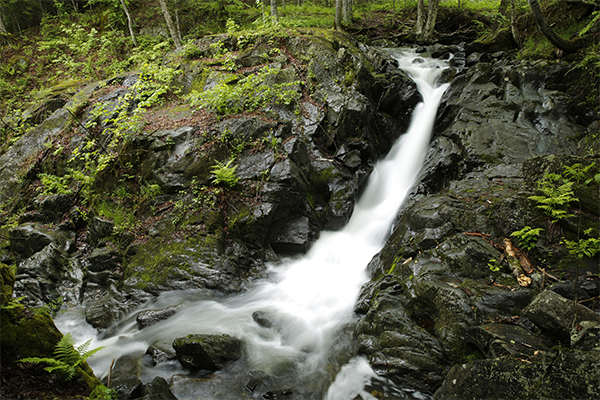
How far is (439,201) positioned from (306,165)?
12.3ft

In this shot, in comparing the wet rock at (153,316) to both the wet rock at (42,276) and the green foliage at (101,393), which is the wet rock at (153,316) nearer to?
the wet rock at (42,276)

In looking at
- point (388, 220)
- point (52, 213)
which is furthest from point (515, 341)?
point (52, 213)

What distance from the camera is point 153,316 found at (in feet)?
19.5

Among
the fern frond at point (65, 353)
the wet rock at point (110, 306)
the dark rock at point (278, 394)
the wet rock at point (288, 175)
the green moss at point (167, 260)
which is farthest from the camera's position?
the wet rock at point (288, 175)

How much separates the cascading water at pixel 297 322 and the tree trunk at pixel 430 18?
1131 centimetres

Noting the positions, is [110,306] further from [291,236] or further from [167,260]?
[291,236]

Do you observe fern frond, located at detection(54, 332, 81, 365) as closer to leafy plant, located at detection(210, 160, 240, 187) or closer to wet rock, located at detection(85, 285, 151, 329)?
wet rock, located at detection(85, 285, 151, 329)

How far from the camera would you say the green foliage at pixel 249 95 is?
356 inches

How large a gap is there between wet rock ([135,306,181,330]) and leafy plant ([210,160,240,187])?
318 centimetres

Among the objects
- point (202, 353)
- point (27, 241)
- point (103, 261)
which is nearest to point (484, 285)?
point (202, 353)

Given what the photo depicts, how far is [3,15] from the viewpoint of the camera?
21000mm

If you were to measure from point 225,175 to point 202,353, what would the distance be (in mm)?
4265

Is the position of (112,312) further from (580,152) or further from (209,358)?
(580,152)

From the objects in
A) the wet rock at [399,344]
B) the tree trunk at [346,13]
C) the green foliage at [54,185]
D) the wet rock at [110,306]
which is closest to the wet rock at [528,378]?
the wet rock at [399,344]
